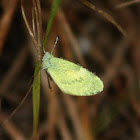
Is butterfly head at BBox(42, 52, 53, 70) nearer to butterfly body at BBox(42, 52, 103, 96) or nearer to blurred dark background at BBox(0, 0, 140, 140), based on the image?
butterfly body at BBox(42, 52, 103, 96)

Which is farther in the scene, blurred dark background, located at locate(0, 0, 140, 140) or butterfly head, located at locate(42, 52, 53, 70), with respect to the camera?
blurred dark background, located at locate(0, 0, 140, 140)

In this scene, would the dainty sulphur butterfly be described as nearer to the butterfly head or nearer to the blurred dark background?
the butterfly head

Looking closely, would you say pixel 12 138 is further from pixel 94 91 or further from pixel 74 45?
pixel 94 91

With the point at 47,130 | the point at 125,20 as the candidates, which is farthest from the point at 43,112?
the point at 125,20

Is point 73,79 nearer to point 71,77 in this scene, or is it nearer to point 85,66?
point 71,77

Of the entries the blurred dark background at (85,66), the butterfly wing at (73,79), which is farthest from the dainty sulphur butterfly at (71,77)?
the blurred dark background at (85,66)

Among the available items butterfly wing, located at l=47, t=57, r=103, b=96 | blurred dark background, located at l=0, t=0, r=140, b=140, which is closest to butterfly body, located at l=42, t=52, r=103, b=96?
butterfly wing, located at l=47, t=57, r=103, b=96
